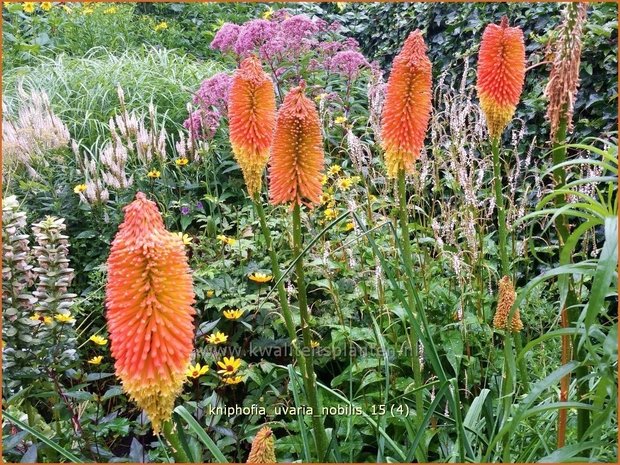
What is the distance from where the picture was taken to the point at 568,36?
4.25 ft

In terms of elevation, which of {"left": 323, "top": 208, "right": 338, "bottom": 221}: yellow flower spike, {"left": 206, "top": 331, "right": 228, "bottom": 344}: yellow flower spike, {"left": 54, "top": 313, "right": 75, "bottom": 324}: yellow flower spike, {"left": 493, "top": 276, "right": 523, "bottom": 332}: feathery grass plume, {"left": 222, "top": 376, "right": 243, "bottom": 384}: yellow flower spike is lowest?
{"left": 222, "top": 376, "right": 243, "bottom": 384}: yellow flower spike

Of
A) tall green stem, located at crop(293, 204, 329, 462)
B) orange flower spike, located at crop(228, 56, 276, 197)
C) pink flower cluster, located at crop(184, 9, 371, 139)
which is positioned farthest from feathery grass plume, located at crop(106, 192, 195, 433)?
pink flower cluster, located at crop(184, 9, 371, 139)

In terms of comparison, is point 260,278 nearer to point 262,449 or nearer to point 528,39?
point 262,449

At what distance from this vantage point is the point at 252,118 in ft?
5.43

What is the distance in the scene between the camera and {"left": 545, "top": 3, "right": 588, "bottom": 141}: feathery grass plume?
1295 mm

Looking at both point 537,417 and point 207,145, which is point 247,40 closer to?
point 207,145

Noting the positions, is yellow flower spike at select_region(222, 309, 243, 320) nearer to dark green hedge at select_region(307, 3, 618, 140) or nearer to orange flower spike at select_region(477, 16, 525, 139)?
orange flower spike at select_region(477, 16, 525, 139)

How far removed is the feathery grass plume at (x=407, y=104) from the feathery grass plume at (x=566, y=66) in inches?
13.8

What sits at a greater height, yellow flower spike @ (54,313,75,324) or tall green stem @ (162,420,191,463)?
tall green stem @ (162,420,191,463)

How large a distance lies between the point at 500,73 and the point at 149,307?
4.04 feet

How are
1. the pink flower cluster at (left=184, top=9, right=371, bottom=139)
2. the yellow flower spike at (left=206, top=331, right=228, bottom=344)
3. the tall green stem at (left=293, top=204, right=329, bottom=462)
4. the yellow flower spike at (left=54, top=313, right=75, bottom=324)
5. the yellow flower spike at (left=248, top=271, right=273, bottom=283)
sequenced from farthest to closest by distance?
the pink flower cluster at (left=184, top=9, right=371, bottom=139), the yellow flower spike at (left=248, top=271, right=273, bottom=283), the yellow flower spike at (left=206, top=331, right=228, bottom=344), the yellow flower spike at (left=54, top=313, right=75, bottom=324), the tall green stem at (left=293, top=204, right=329, bottom=462)

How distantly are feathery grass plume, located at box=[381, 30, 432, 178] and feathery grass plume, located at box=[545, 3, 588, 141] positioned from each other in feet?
1.15

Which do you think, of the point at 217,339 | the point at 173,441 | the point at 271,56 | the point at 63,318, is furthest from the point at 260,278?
the point at 271,56

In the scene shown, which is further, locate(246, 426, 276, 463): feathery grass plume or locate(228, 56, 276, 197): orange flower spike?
locate(228, 56, 276, 197): orange flower spike
